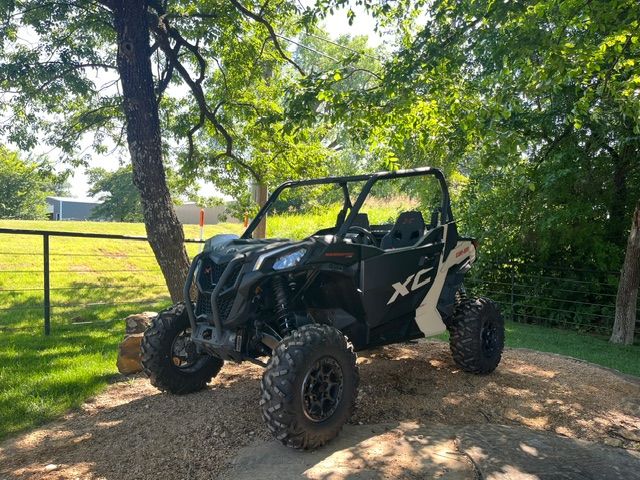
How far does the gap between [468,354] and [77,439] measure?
347 cm

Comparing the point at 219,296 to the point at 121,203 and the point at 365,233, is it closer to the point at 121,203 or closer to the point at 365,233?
the point at 365,233

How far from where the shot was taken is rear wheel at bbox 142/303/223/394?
14.6 ft

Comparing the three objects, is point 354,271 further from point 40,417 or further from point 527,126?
point 527,126

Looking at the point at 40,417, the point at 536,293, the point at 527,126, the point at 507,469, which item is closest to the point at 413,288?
the point at 507,469

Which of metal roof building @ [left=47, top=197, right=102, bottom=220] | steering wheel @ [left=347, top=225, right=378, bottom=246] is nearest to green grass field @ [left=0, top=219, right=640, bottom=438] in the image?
steering wheel @ [left=347, top=225, right=378, bottom=246]

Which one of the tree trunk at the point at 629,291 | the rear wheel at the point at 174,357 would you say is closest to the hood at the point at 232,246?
the rear wheel at the point at 174,357

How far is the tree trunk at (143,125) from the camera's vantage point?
6938 mm

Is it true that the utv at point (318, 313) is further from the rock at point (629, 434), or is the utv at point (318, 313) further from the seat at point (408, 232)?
the rock at point (629, 434)

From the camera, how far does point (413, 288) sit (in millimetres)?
4703

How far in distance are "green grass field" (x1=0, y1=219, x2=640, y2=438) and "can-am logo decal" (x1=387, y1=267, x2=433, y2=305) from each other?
295cm

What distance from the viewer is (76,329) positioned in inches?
328

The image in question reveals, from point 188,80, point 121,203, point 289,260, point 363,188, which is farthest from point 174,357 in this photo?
point 121,203

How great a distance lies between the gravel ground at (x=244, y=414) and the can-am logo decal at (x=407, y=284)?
34.2 inches

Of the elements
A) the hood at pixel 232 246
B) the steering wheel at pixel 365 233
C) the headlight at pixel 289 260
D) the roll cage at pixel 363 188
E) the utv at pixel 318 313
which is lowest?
the utv at pixel 318 313
